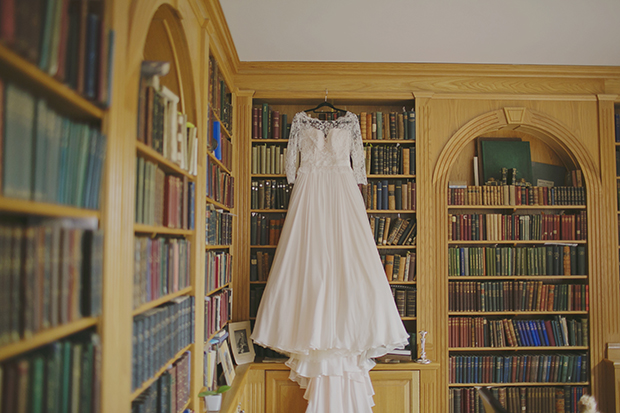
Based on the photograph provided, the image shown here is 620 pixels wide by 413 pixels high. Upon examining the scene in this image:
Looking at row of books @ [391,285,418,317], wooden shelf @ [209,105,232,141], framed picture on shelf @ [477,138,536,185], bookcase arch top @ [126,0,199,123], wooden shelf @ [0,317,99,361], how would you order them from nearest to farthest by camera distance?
1. wooden shelf @ [0,317,99,361]
2. bookcase arch top @ [126,0,199,123]
3. wooden shelf @ [209,105,232,141]
4. row of books @ [391,285,418,317]
5. framed picture on shelf @ [477,138,536,185]

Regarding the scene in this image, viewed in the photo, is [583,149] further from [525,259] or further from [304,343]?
[304,343]

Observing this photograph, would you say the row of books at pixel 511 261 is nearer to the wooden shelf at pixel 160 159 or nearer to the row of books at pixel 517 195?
the row of books at pixel 517 195

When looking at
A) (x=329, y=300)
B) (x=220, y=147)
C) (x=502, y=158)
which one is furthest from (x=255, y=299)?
(x=502, y=158)

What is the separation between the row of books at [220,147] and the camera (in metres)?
2.72

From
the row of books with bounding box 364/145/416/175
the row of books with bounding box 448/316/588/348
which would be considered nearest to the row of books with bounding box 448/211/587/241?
the row of books with bounding box 364/145/416/175

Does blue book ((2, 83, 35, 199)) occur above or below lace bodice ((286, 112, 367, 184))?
below

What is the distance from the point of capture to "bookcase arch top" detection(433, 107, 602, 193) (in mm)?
3598

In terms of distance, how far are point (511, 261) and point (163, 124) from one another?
115 inches

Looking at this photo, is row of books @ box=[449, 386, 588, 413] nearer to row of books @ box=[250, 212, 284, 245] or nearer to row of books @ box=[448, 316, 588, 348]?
row of books @ box=[448, 316, 588, 348]

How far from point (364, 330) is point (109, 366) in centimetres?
183

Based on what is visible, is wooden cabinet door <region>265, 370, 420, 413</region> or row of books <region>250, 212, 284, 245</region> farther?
row of books <region>250, 212, 284, 245</region>

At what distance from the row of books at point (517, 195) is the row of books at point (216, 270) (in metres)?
1.80

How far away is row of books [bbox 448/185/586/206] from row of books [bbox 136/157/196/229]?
2.26 m

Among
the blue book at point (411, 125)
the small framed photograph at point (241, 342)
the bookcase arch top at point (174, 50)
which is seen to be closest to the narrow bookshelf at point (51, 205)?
the bookcase arch top at point (174, 50)
